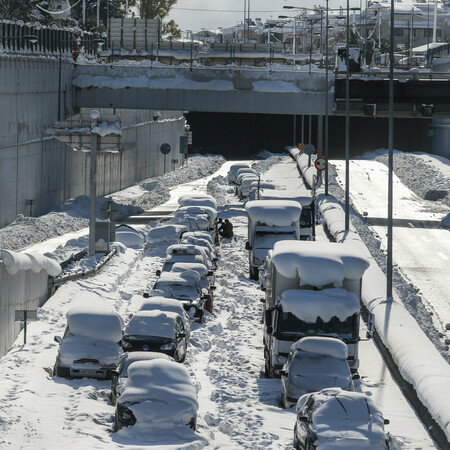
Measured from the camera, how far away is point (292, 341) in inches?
890

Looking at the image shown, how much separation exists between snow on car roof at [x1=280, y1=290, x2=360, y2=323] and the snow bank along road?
155 cm

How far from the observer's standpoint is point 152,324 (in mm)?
23844

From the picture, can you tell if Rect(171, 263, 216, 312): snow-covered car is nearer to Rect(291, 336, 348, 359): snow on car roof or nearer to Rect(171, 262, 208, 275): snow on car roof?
Rect(171, 262, 208, 275): snow on car roof

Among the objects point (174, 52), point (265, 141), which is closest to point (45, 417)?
point (174, 52)

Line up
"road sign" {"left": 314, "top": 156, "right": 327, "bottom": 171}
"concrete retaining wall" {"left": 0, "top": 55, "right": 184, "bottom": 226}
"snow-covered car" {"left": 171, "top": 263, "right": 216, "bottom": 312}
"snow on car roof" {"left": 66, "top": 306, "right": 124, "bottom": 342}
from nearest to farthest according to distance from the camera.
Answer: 1. "snow on car roof" {"left": 66, "top": 306, "right": 124, "bottom": 342}
2. "snow-covered car" {"left": 171, "top": 263, "right": 216, "bottom": 312}
3. "concrete retaining wall" {"left": 0, "top": 55, "right": 184, "bottom": 226}
4. "road sign" {"left": 314, "top": 156, "right": 327, "bottom": 171}

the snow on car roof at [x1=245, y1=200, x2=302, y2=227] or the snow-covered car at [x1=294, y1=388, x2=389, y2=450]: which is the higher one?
the snow on car roof at [x1=245, y1=200, x2=302, y2=227]

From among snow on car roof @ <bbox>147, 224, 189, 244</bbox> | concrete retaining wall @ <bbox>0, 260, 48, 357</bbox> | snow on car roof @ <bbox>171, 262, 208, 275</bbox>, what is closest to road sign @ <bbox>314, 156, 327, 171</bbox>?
snow on car roof @ <bbox>147, 224, 189, 244</bbox>

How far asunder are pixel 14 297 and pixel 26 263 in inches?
45.0

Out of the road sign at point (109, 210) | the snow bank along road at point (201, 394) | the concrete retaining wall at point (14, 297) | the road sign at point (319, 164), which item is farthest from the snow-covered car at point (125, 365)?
the road sign at point (319, 164)

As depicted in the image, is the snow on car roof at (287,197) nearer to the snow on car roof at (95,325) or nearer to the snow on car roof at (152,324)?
the snow on car roof at (152,324)

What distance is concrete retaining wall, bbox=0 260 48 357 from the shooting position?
2503 centimetres

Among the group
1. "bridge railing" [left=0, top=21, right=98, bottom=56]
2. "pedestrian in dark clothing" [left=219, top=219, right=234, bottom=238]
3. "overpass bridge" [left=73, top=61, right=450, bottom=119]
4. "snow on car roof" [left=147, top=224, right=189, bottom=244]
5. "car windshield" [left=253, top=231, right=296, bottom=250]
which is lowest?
"pedestrian in dark clothing" [left=219, top=219, right=234, bottom=238]

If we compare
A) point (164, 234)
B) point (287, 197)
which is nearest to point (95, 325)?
point (287, 197)

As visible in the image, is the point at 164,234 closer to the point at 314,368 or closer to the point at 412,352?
the point at 412,352
